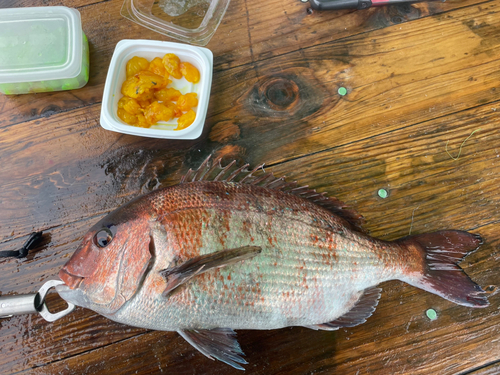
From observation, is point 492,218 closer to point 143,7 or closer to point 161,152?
point 161,152

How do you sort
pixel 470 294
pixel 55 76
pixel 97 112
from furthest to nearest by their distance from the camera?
pixel 97 112, pixel 55 76, pixel 470 294

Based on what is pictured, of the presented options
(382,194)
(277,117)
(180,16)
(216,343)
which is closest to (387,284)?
(382,194)

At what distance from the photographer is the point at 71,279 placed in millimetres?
1185

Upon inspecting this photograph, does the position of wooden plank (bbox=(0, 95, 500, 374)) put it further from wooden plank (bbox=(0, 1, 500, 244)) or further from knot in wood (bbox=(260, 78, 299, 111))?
knot in wood (bbox=(260, 78, 299, 111))

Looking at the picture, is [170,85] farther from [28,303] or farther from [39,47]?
[28,303]

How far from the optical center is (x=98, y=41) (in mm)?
1679

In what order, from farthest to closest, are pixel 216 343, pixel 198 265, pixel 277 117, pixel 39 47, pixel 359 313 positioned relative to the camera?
pixel 277 117 → pixel 39 47 → pixel 359 313 → pixel 216 343 → pixel 198 265

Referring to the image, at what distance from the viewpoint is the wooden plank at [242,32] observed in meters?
1.63

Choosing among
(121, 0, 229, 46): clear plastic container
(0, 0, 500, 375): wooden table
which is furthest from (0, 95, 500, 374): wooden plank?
(121, 0, 229, 46): clear plastic container

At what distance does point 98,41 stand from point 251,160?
0.97 m

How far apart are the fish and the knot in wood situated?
458 mm

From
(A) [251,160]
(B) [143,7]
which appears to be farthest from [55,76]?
(A) [251,160]

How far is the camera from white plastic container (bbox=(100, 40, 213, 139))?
1453 mm

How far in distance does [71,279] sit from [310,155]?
1.13m
